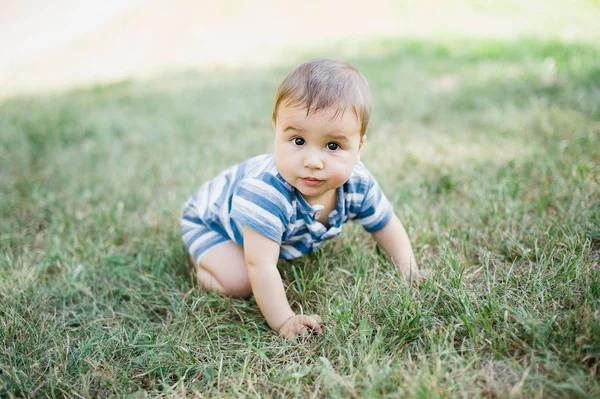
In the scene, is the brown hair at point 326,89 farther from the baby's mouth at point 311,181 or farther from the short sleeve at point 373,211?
the short sleeve at point 373,211

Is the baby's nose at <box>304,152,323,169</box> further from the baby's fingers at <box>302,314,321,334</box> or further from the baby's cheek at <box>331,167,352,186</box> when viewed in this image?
the baby's fingers at <box>302,314,321,334</box>

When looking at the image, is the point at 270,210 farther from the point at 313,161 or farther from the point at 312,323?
the point at 312,323

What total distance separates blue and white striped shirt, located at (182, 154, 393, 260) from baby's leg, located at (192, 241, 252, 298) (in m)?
0.04

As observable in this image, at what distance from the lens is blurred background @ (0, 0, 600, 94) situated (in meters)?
7.07

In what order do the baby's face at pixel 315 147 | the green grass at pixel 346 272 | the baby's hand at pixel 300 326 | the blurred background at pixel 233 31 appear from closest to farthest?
the green grass at pixel 346 272 → the baby's face at pixel 315 147 → the baby's hand at pixel 300 326 → the blurred background at pixel 233 31

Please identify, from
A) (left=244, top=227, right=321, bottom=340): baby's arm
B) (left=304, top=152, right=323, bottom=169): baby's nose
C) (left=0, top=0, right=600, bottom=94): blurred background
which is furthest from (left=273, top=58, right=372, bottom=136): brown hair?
(left=0, top=0, right=600, bottom=94): blurred background

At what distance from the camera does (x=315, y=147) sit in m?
1.59

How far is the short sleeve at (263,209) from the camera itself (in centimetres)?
169

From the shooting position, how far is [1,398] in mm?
1489

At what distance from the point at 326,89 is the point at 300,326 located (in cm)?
84

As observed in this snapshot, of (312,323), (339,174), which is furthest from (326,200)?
(312,323)

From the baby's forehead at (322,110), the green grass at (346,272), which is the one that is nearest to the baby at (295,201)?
the baby's forehead at (322,110)

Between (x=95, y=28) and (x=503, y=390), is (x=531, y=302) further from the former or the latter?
(x=95, y=28)

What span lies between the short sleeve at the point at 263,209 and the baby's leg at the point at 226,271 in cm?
33
